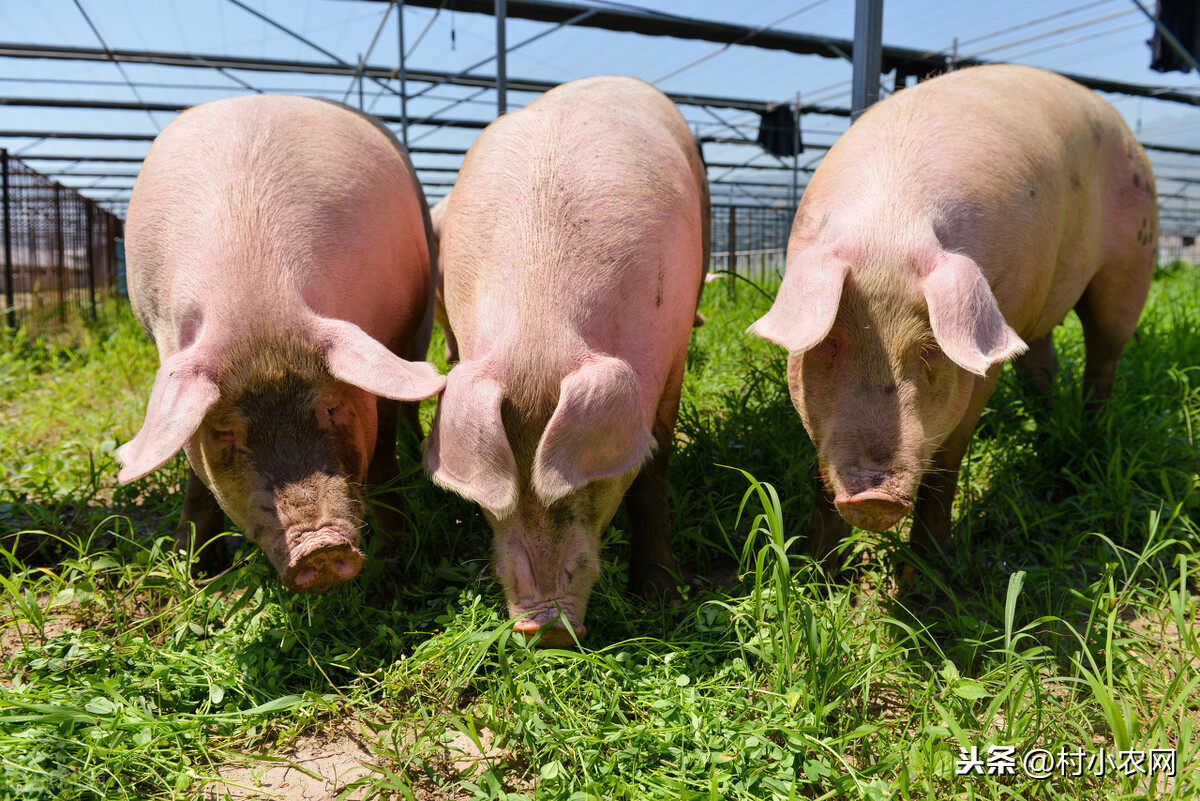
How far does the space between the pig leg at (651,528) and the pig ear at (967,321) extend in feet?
3.45

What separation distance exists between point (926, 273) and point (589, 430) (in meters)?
1.25

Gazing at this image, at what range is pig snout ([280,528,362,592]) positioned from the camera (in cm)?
257

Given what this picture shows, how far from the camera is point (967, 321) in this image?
2398mm

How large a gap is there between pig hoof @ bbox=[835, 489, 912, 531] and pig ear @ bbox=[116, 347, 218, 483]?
2.10 metres

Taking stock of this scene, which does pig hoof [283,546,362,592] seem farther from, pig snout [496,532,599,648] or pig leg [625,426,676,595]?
pig leg [625,426,676,595]

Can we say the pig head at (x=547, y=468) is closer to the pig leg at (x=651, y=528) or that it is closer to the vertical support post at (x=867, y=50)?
the pig leg at (x=651, y=528)

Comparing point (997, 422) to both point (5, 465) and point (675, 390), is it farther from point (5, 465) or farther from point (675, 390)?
point (5, 465)

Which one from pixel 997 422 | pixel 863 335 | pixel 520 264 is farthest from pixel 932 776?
pixel 997 422

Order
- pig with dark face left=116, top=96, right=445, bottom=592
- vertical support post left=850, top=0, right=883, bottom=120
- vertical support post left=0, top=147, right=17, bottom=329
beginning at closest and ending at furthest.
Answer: pig with dark face left=116, top=96, right=445, bottom=592 < vertical support post left=850, top=0, right=883, bottom=120 < vertical support post left=0, top=147, right=17, bottom=329

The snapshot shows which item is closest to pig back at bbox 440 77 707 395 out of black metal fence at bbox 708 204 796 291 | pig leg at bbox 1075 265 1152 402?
pig leg at bbox 1075 265 1152 402

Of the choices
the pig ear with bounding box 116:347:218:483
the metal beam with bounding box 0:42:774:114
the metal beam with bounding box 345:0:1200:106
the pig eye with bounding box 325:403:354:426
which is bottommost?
the pig eye with bounding box 325:403:354:426

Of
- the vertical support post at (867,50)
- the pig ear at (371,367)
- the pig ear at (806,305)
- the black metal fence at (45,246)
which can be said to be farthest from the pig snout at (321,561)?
the black metal fence at (45,246)

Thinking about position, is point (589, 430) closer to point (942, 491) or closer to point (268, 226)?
point (268, 226)

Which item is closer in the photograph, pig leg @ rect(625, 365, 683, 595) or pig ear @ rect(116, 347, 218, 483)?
pig ear @ rect(116, 347, 218, 483)
